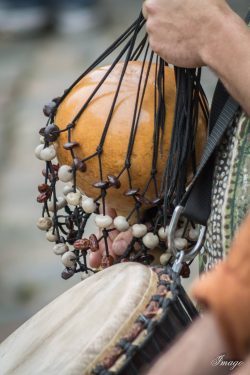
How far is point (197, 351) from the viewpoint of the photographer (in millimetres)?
1028

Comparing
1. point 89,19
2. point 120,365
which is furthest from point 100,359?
point 89,19

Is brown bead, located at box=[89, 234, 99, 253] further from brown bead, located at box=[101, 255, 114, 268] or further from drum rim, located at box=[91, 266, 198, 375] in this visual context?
drum rim, located at box=[91, 266, 198, 375]

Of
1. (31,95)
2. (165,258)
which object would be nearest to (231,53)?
(165,258)

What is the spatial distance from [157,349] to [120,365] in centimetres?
7

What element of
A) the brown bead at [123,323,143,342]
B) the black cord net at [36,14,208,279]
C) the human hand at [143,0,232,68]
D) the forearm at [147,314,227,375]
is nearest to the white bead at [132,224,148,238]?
the black cord net at [36,14,208,279]

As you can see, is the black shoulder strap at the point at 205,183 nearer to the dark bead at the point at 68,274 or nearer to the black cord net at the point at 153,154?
the black cord net at the point at 153,154

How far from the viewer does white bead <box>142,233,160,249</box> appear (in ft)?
6.13

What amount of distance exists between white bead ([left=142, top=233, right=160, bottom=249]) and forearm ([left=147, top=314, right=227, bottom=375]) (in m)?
0.81

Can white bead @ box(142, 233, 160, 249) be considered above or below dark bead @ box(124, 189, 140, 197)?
below

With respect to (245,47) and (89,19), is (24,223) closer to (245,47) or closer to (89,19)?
(245,47)

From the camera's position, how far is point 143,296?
1474mm

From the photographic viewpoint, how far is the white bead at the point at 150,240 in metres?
1.87

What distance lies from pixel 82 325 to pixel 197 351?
0.51 m

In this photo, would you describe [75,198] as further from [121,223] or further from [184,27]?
[184,27]
